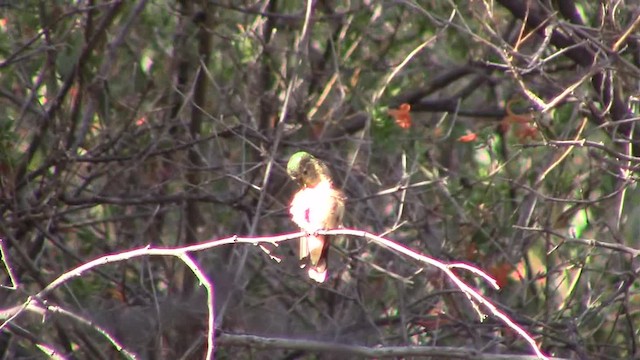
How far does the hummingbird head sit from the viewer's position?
15.5 feet

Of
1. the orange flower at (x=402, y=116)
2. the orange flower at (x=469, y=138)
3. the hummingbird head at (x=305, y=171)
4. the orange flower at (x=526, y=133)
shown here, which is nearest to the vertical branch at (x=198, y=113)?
the orange flower at (x=402, y=116)

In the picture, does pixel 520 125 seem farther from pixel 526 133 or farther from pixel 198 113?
pixel 198 113

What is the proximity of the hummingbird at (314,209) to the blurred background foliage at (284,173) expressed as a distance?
26cm

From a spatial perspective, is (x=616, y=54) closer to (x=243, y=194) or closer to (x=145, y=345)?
(x=243, y=194)

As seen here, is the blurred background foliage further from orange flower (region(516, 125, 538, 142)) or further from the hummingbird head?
the hummingbird head

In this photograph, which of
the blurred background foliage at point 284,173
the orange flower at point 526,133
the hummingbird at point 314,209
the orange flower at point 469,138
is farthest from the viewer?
the orange flower at point 526,133

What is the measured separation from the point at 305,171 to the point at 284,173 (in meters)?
1.00

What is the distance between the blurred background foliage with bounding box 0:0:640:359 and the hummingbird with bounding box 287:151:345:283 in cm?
26

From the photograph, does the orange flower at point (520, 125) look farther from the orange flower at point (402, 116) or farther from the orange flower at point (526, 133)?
the orange flower at point (402, 116)

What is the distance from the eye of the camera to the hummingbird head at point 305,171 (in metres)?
4.73

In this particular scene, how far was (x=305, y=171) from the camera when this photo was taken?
4.76 meters

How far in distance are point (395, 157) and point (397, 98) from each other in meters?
0.31

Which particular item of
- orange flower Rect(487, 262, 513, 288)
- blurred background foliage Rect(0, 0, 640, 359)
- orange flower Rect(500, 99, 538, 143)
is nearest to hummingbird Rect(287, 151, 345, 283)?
blurred background foliage Rect(0, 0, 640, 359)

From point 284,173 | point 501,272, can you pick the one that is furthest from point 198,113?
point 501,272
